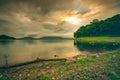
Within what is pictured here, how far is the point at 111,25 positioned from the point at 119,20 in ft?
21.9

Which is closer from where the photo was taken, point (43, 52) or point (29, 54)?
point (29, 54)

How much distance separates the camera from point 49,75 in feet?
45.6

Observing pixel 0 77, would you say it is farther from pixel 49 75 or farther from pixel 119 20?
pixel 119 20

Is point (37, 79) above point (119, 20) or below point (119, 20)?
below

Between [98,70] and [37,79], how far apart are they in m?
6.82

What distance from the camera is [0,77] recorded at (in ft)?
46.1

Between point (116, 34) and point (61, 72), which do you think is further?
point (116, 34)

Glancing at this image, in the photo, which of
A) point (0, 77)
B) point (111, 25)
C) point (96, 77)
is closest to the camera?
point (96, 77)

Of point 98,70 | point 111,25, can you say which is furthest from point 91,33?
point 98,70

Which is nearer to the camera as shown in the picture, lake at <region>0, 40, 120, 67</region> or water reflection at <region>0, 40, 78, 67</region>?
water reflection at <region>0, 40, 78, 67</region>

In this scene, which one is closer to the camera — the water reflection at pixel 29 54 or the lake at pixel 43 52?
the water reflection at pixel 29 54

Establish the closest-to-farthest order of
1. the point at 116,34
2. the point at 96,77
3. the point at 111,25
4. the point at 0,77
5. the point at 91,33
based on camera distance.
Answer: the point at 96,77 → the point at 0,77 → the point at 116,34 → the point at 111,25 → the point at 91,33

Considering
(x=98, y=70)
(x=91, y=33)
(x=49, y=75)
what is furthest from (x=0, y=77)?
(x=91, y=33)

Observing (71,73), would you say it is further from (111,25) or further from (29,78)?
(111,25)
